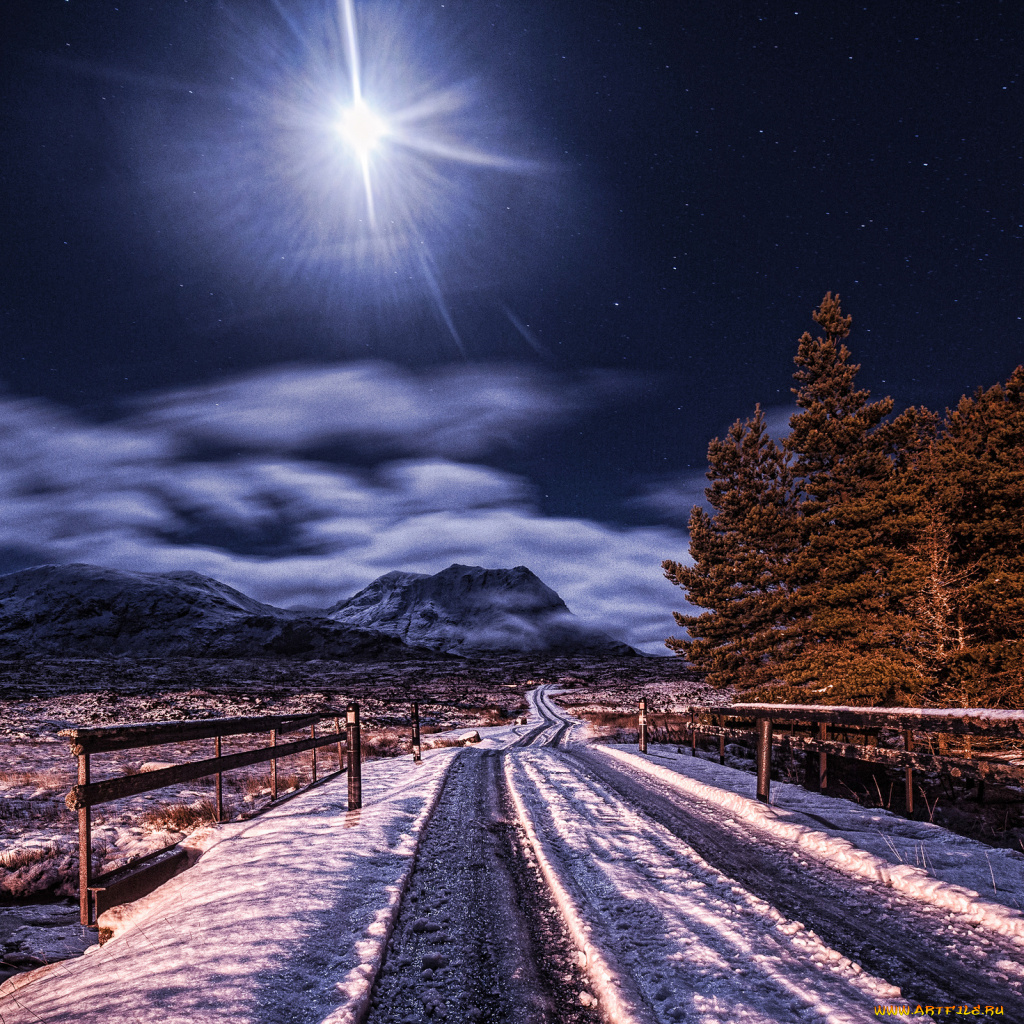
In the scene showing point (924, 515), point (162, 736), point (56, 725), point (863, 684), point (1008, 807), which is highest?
point (924, 515)

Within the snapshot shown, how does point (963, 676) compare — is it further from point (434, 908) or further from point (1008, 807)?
point (434, 908)

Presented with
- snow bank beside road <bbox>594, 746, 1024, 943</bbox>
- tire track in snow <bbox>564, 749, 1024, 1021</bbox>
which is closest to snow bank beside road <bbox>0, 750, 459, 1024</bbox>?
tire track in snow <bbox>564, 749, 1024, 1021</bbox>

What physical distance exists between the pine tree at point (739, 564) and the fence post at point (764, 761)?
18.8 meters

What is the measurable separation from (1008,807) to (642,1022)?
43.9ft

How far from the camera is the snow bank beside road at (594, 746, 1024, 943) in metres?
3.96

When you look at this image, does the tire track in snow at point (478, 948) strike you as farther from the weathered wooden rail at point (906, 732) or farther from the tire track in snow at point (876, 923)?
the weathered wooden rail at point (906, 732)

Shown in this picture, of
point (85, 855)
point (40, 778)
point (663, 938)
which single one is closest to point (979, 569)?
point (663, 938)

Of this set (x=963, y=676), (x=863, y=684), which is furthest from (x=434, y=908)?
(x=963, y=676)

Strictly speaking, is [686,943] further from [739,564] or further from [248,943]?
[739,564]

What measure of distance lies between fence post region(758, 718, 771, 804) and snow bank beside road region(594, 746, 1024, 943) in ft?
0.83

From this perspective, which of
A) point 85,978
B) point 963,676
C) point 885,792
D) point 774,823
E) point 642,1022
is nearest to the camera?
point 642,1022

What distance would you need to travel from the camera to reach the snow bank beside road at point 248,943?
279 centimetres

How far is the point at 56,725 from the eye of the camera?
29.9 m

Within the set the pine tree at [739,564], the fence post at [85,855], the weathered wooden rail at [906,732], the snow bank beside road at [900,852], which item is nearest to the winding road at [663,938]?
the snow bank beside road at [900,852]
